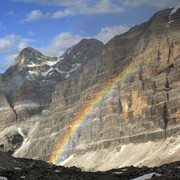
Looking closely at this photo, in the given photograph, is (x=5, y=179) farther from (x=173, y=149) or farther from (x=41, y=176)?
(x=173, y=149)

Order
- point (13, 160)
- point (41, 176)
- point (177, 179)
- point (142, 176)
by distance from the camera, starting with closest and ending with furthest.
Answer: point (177, 179), point (41, 176), point (142, 176), point (13, 160)

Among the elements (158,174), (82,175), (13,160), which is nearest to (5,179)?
(82,175)

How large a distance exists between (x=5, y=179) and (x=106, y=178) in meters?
9.37

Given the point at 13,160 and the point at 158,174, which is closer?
the point at 158,174

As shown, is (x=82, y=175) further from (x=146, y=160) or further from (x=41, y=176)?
(x=146, y=160)

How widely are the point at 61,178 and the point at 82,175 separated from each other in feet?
14.0

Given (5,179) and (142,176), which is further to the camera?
(142,176)

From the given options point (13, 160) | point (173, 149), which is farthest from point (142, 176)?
point (173, 149)

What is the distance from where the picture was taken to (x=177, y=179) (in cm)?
3562

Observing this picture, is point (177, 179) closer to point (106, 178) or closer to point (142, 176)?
point (142, 176)

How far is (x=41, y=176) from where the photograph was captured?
3847 cm

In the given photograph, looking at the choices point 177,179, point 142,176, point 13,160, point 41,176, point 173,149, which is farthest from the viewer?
point 173,149

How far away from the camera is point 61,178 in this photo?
1542 inches

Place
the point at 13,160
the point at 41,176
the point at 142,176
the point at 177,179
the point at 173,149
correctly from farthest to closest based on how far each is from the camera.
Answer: the point at 173,149 → the point at 13,160 → the point at 142,176 → the point at 41,176 → the point at 177,179
